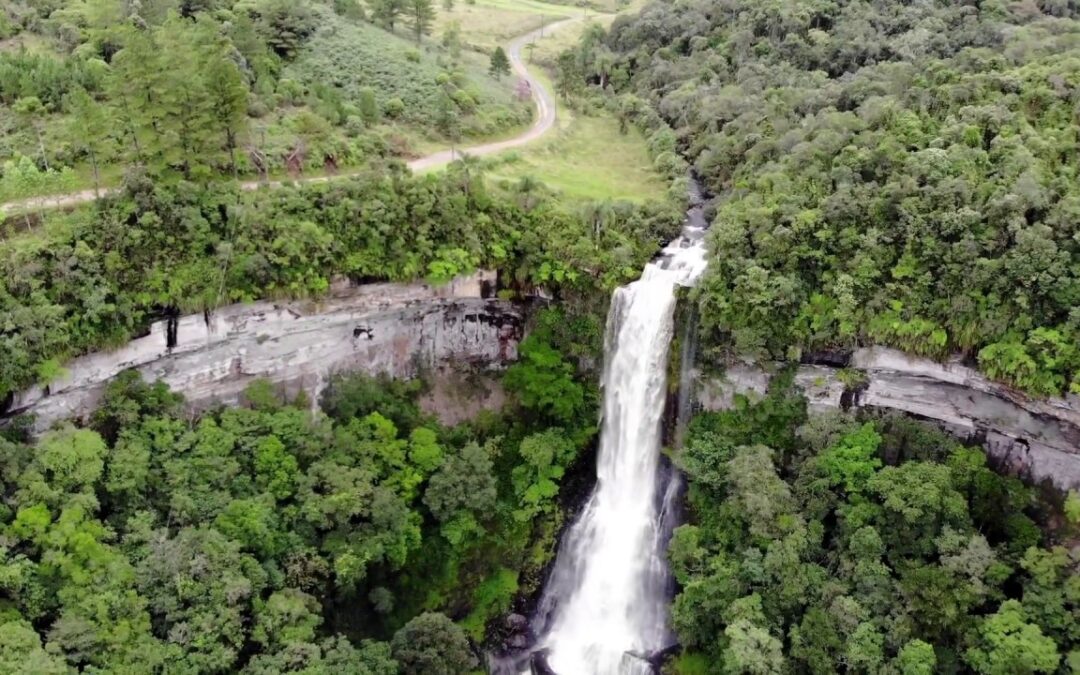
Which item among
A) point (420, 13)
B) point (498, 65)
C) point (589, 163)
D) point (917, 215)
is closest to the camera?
point (917, 215)

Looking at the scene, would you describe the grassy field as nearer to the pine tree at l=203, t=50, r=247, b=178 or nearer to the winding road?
the winding road

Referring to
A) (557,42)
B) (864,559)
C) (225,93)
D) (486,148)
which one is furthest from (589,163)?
(557,42)

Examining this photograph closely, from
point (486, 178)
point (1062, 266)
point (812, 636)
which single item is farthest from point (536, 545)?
point (1062, 266)

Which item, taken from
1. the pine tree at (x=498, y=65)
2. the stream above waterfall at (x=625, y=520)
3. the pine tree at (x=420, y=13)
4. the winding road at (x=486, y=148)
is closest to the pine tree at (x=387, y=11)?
the pine tree at (x=420, y=13)

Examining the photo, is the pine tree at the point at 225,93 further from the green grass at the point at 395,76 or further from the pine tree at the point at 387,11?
the pine tree at the point at 387,11

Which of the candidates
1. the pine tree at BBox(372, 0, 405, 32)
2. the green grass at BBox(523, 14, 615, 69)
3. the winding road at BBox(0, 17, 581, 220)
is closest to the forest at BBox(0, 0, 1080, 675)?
the winding road at BBox(0, 17, 581, 220)

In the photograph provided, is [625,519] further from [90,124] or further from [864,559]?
[90,124]

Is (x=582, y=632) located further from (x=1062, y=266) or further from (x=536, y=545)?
(x=1062, y=266)
